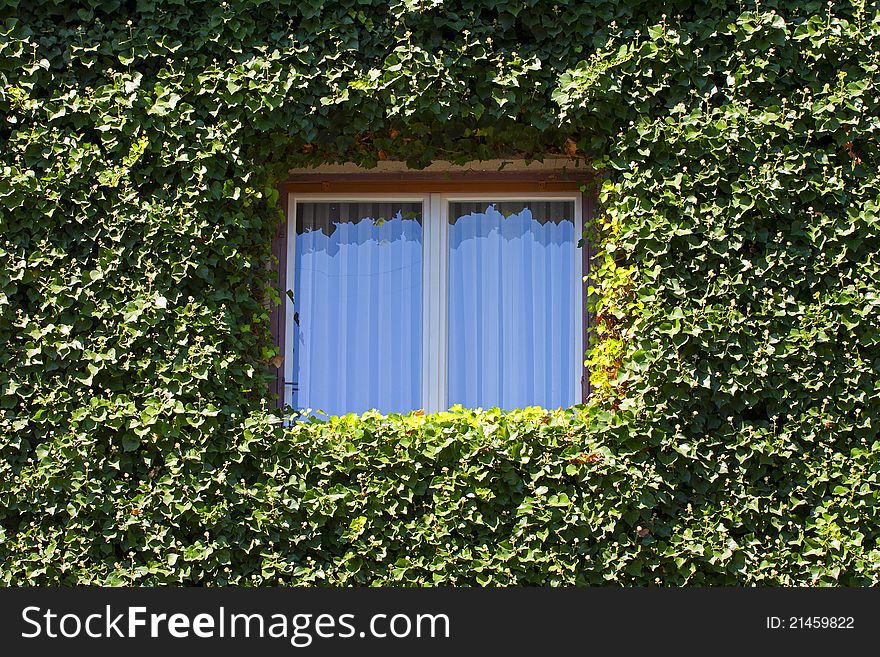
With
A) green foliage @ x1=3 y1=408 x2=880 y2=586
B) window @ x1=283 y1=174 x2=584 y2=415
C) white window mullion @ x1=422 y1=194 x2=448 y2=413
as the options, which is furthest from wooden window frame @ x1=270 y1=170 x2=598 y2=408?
green foliage @ x1=3 y1=408 x2=880 y2=586

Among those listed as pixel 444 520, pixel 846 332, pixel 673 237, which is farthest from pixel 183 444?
pixel 846 332

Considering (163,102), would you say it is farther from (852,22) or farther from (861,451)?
(861,451)

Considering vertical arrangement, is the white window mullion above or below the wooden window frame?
below

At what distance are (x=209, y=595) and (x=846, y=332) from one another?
11.3 ft

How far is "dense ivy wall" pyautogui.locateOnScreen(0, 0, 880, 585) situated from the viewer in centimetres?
532

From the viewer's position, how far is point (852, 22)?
5512 millimetres

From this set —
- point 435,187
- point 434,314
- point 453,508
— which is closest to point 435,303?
point 434,314

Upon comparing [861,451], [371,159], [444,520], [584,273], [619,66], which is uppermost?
[619,66]

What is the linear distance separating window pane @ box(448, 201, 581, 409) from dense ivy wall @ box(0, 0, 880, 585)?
384 mm

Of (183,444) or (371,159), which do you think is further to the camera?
(371,159)

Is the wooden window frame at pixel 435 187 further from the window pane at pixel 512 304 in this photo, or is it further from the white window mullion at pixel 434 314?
the white window mullion at pixel 434 314

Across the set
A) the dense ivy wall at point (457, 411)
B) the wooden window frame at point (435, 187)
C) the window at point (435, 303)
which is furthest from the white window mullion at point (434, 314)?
the dense ivy wall at point (457, 411)

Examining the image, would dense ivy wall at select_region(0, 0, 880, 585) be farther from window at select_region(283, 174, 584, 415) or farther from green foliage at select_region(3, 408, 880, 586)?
window at select_region(283, 174, 584, 415)

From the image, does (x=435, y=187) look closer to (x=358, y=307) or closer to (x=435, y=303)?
(x=435, y=303)
